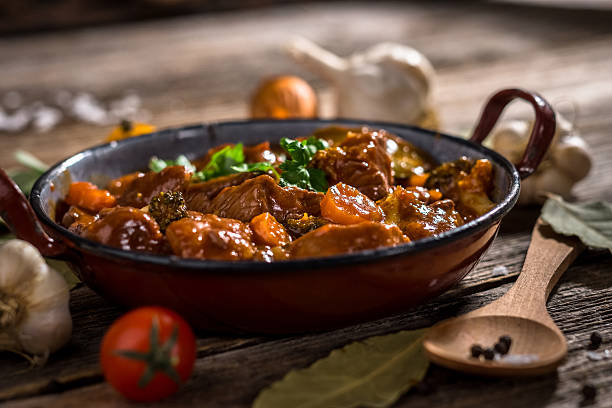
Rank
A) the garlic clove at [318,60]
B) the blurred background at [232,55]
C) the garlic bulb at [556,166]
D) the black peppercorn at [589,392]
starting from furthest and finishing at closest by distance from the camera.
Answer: the blurred background at [232,55], the garlic clove at [318,60], the garlic bulb at [556,166], the black peppercorn at [589,392]

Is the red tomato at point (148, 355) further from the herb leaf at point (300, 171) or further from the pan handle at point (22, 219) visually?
the herb leaf at point (300, 171)

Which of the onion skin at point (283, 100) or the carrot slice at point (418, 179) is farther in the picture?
the onion skin at point (283, 100)

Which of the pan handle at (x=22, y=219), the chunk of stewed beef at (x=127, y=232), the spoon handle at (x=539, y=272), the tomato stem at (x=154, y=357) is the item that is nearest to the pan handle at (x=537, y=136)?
the spoon handle at (x=539, y=272)

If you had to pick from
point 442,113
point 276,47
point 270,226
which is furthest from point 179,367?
point 276,47

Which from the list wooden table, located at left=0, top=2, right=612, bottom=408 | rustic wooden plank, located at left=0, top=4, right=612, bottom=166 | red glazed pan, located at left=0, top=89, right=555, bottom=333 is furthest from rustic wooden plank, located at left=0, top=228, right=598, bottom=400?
rustic wooden plank, located at left=0, top=4, right=612, bottom=166

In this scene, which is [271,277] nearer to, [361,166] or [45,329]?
[45,329]

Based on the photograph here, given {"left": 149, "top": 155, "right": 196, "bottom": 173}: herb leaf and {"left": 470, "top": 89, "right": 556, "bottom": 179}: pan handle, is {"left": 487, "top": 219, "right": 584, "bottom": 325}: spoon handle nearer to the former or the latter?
{"left": 470, "top": 89, "right": 556, "bottom": 179}: pan handle

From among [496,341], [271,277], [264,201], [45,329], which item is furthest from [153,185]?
[496,341]

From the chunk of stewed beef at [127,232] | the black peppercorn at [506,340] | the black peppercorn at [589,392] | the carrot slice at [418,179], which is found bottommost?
the black peppercorn at [589,392]
